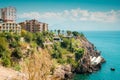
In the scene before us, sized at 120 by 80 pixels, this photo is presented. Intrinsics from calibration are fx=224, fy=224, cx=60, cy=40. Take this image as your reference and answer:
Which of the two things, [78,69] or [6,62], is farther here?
[78,69]

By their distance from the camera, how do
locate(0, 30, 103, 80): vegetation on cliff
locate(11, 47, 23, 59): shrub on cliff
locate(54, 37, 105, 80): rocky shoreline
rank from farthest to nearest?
locate(54, 37, 105, 80): rocky shoreline, locate(11, 47, 23, 59): shrub on cliff, locate(0, 30, 103, 80): vegetation on cliff

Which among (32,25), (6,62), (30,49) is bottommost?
(6,62)

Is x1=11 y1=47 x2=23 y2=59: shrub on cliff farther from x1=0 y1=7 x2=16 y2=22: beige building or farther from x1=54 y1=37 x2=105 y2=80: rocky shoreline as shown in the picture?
x1=0 y1=7 x2=16 y2=22: beige building

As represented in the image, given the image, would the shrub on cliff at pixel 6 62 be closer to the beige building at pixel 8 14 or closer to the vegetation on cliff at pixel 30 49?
the vegetation on cliff at pixel 30 49

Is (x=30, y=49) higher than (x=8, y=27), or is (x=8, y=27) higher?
(x=8, y=27)

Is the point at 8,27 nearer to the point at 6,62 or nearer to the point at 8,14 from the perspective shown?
the point at 8,14

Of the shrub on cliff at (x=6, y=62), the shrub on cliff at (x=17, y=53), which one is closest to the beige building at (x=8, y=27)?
the shrub on cliff at (x=17, y=53)

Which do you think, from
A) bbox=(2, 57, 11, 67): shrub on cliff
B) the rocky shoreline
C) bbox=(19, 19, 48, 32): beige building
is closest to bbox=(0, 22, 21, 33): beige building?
bbox=(19, 19, 48, 32): beige building

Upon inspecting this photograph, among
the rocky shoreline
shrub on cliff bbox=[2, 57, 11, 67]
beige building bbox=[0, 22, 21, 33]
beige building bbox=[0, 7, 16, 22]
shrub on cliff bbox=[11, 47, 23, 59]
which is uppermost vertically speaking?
beige building bbox=[0, 7, 16, 22]

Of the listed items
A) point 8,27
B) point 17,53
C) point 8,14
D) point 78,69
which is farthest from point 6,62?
point 8,14

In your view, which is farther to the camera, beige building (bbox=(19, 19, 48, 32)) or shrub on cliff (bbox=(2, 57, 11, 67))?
beige building (bbox=(19, 19, 48, 32))

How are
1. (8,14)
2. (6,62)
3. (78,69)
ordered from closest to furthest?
(6,62) → (78,69) → (8,14)

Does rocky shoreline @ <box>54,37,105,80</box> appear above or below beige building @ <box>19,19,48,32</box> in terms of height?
below

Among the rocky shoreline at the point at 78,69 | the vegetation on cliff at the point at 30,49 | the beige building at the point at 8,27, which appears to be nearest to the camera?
the vegetation on cliff at the point at 30,49
